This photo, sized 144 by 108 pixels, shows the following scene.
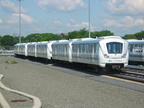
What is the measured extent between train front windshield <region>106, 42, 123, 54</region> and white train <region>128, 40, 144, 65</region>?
9.01 metres

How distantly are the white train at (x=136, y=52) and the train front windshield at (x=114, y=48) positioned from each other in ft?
29.6

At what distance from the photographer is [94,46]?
21.8 m

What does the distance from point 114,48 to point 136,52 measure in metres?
10.3

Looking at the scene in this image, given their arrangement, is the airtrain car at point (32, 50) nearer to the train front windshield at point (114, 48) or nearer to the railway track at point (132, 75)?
the railway track at point (132, 75)

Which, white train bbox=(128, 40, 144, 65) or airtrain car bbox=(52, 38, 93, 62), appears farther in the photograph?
white train bbox=(128, 40, 144, 65)

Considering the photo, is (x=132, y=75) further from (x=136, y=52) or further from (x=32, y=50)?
(x=32, y=50)

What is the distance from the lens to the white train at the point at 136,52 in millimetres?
29297

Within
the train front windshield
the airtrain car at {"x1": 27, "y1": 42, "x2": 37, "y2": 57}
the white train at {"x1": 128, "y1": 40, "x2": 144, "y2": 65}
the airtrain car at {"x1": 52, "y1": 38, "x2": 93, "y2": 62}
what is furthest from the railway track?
the airtrain car at {"x1": 27, "y1": 42, "x2": 37, "y2": 57}

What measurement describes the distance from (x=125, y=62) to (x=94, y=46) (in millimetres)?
2654

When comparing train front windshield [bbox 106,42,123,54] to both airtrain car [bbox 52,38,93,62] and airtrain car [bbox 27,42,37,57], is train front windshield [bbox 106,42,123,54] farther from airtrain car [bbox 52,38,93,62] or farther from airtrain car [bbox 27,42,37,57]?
airtrain car [bbox 27,42,37,57]

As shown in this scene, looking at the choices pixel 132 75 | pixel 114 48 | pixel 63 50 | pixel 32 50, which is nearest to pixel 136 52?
pixel 63 50

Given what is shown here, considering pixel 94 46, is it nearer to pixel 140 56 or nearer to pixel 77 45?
pixel 77 45

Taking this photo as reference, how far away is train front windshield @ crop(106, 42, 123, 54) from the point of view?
67.2ft

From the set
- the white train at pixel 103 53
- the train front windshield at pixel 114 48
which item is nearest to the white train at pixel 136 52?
the white train at pixel 103 53
